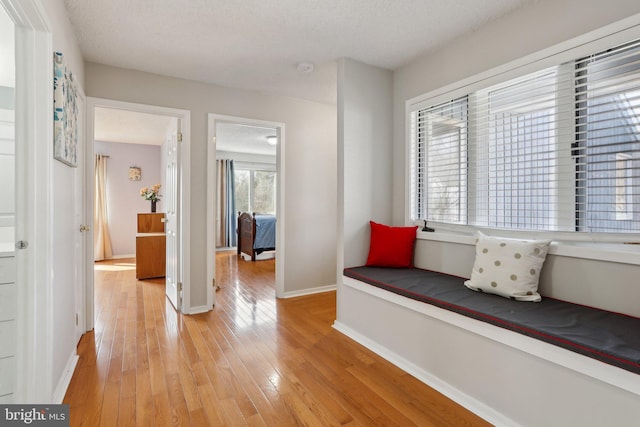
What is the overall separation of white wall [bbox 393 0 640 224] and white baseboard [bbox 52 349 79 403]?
9.01ft

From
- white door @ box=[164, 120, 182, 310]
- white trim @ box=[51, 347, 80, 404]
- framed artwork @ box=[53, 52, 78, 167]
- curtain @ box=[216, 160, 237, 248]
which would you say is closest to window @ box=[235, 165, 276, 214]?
curtain @ box=[216, 160, 237, 248]

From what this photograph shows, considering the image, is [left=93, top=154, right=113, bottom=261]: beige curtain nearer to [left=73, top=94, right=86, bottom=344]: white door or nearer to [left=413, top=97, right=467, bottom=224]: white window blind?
[left=73, top=94, right=86, bottom=344]: white door

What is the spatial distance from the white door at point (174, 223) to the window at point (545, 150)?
8.26 feet

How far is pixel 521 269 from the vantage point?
6.29 feet

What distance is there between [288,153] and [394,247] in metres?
1.76

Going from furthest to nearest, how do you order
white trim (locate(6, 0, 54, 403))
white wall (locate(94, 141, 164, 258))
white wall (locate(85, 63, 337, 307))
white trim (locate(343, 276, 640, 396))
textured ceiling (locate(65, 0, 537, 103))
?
1. white wall (locate(94, 141, 164, 258))
2. white wall (locate(85, 63, 337, 307))
3. textured ceiling (locate(65, 0, 537, 103))
4. white trim (locate(6, 0, 54, 403))
5. white trim (locate(343, 276, 640, 396))

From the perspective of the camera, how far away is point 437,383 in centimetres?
197

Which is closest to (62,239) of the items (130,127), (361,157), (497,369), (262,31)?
(262,31)

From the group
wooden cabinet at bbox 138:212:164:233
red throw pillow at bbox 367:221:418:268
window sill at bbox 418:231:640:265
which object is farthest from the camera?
wooden cabinet at bbox 138:212:164:233

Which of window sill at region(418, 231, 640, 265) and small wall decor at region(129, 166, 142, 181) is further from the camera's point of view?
small wall decor at region(129, 166, 142, 181)

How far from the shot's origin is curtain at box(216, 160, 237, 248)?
25.5 feet

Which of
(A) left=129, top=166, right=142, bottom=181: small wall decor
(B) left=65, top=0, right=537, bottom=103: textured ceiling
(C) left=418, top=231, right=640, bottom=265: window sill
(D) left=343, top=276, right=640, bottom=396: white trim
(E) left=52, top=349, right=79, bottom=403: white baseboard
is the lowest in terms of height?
(E) left=52, top=349, right=79, bottom=403: white baseboard

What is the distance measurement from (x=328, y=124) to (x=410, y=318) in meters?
2.71

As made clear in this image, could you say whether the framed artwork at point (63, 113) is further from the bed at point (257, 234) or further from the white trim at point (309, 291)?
the bed at point (257, 234)
